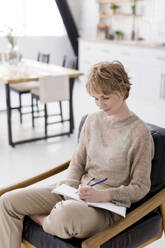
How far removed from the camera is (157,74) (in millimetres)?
4949

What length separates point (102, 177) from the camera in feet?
5.27

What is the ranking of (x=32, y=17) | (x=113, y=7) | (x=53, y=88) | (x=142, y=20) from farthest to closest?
(x=32, y=17) → (x=113, y=7) → (x=142, y=20) → (x=53, y=88)

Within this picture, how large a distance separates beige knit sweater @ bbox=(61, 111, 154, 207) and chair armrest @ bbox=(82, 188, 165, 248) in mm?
54

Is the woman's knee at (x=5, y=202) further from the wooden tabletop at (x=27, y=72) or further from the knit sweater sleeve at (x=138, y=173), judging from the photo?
the wooden tabletop at (x=27, y=72)

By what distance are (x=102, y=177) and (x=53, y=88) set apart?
2139mm

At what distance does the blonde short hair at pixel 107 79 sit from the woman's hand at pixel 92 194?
42cm

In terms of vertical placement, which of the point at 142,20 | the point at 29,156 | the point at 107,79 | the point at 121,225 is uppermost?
the point at 142,20

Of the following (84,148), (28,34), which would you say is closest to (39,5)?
(28,34)

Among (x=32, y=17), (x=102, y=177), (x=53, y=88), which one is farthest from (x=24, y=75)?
(x=32, y=17)

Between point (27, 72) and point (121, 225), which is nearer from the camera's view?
point (121, 225)

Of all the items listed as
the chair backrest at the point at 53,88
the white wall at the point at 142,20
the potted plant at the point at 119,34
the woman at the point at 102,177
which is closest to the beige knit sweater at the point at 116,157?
the woman at the point at 102,177

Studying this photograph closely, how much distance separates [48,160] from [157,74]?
242 centimetres

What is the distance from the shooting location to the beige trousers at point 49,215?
1394mm

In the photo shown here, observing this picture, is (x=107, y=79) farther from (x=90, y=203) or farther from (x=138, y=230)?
(x=138, y=230)
